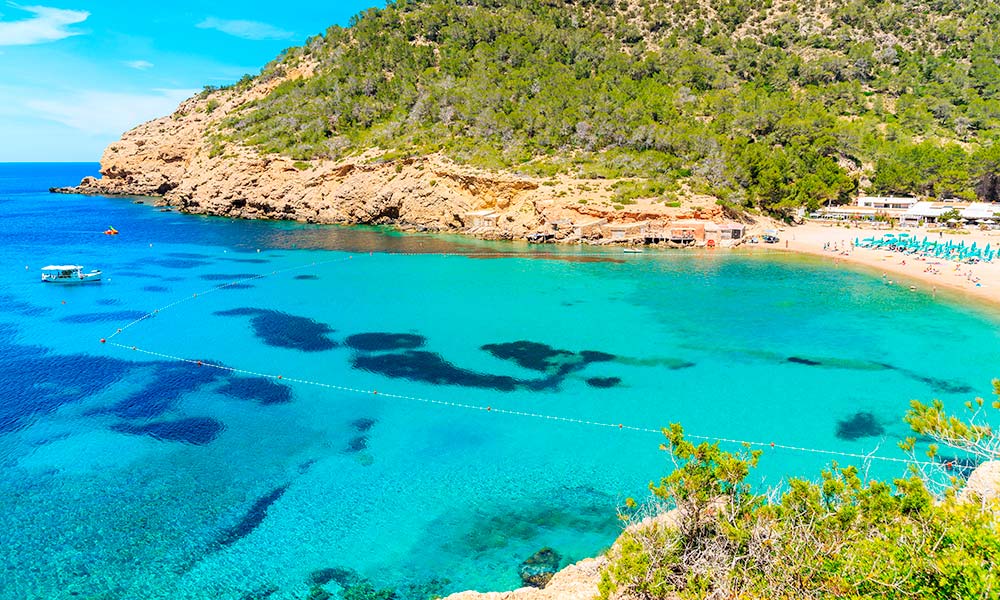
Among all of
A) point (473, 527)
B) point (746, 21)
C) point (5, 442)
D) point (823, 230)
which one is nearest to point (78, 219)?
point (5, 442)

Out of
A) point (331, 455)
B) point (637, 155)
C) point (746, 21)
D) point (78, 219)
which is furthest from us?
point (746, 21)

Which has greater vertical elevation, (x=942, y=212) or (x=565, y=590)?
(x=942, y=212)

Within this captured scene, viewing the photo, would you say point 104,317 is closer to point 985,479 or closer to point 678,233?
point 985,479

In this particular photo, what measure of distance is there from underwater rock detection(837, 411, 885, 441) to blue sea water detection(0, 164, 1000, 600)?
0.10m

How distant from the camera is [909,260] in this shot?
54438 mm

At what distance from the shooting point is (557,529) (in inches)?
711

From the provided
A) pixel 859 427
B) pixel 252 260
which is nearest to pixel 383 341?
pixel 859 427

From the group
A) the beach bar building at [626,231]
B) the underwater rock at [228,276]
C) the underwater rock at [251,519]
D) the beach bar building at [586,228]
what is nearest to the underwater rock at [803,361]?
the underwater rock at [251,519]

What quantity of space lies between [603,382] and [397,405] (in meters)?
10.3

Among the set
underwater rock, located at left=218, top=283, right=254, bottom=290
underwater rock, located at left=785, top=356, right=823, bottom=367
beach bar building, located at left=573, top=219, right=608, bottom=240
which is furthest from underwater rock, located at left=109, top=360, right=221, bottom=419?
beach bar building, located at left=573, top=219, right=608, bottom=240

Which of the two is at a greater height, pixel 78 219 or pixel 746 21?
pixel 746 21

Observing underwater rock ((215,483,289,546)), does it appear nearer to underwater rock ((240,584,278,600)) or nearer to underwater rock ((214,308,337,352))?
underwater rock ((240,584,278,600))

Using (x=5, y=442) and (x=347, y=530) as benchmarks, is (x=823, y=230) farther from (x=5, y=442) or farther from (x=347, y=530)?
(x=5, y=442)

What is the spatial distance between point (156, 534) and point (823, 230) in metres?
73.3
